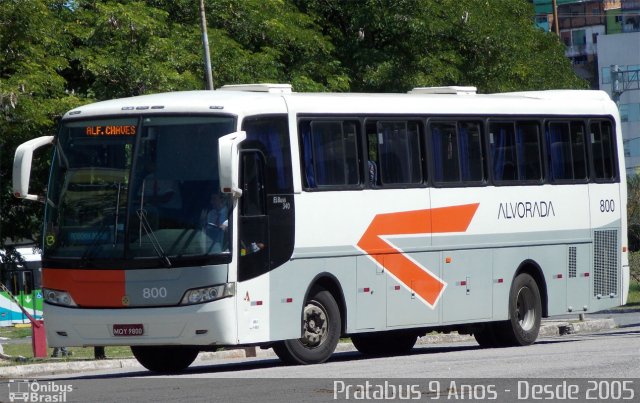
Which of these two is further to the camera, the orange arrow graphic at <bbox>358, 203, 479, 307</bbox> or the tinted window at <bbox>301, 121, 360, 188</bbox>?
the orange arrow graphic at <bbox>358, 203, 479, 307</bbox>

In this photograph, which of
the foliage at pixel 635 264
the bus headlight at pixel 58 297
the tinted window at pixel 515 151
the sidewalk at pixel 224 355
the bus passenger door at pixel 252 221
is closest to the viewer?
the bus passenger door at pixel 252 221

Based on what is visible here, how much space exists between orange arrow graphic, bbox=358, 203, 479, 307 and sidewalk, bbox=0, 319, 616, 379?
14.4ft

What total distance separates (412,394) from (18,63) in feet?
55.5

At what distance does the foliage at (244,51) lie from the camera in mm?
27312

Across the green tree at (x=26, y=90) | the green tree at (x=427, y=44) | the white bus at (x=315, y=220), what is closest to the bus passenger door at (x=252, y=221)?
the white bus at (x=315, y=220)

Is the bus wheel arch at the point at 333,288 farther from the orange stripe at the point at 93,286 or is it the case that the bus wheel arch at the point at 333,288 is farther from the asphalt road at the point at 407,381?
the orange stripe at the point at 93,286

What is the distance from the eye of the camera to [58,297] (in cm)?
1636

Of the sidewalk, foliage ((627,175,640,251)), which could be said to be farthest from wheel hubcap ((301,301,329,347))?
foliage ((627,175,640,251))

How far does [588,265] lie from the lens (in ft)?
70.1

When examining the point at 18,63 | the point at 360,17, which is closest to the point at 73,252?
the point at 18,63

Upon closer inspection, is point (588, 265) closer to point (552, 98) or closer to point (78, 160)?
point (552, 98)

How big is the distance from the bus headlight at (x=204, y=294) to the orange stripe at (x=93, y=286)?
747 millimetres

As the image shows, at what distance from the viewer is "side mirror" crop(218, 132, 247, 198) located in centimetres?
1536

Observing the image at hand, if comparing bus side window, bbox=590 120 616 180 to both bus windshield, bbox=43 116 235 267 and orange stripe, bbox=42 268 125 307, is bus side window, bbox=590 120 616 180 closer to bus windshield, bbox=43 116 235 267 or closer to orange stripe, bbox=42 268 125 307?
bus windshield, bbox=43 116 235 267
